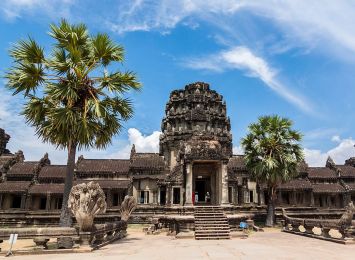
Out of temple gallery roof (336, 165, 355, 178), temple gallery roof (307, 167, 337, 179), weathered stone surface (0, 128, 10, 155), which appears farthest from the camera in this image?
weathered stone surface (0, 128, 10, 155)

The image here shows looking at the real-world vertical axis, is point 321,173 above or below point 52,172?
above

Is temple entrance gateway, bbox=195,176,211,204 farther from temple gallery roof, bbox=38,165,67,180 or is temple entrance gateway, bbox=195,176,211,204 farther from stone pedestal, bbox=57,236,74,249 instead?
temple gallery roof, bbox=38,165,67,180

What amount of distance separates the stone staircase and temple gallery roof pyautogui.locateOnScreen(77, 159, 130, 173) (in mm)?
18821

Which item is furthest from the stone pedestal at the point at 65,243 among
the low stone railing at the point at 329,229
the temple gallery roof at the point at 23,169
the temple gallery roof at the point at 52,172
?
the temple gallery roof at the point at 23,169

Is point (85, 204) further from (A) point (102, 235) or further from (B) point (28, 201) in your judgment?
(B) point (28, 201)

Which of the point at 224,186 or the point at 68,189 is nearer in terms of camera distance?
the point at 68,189

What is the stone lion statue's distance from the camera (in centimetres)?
1246

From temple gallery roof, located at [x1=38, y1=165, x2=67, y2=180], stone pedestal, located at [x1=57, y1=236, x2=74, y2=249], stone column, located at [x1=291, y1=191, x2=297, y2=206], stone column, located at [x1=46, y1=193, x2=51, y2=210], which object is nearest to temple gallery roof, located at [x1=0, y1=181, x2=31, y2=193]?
temple gallery roof, located at [x1=38, y1=165, x2=67, y2=180]

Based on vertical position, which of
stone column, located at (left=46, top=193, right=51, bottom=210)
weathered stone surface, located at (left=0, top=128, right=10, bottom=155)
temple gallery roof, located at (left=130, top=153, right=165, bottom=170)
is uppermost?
weathered stone surface, located at (left=0, top=128, right=10, bottom=155)

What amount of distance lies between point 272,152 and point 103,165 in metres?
21.7

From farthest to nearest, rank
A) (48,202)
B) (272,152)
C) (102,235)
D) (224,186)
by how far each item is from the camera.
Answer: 1. (48,202)
2. (272,152)
3. (224,186)
4. (102,235)

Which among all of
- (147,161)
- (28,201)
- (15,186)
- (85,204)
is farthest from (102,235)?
(15,186)

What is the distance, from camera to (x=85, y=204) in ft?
41.0

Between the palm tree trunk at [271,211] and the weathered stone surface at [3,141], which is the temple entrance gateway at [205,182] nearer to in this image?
the palm tree trunk at [271,211]
